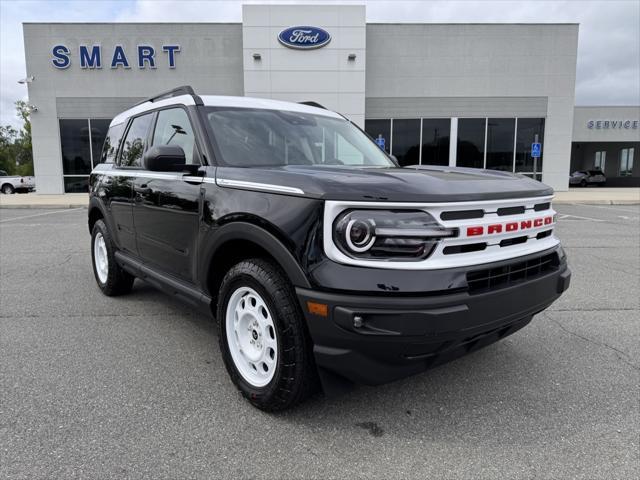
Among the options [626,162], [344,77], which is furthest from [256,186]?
[626,162]

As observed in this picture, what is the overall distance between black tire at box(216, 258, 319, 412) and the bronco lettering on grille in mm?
973

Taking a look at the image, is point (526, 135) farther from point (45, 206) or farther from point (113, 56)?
point (45, 206)

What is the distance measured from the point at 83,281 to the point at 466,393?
16.1ft

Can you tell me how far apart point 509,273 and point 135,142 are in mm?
3538

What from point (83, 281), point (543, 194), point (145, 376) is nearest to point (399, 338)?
point (543, 194)

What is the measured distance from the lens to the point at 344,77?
20.6m

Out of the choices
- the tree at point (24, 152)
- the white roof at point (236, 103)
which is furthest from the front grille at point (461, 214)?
the tree at point (24, 152)

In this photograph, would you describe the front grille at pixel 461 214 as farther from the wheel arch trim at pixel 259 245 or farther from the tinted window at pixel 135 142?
the tinted window at pixel 135 142

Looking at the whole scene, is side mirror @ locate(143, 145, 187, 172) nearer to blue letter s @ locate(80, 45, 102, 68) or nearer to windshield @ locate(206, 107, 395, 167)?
windshield @ locate(206, 107, 395, 167)

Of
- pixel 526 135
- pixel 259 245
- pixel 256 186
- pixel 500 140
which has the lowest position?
pixel 259 245

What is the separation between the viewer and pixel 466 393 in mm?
2936

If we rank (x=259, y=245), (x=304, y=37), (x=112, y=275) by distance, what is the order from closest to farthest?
(x=259, y=245) → (x=112, y=275) → (x=304, y=37)

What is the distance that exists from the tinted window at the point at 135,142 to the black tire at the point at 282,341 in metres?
2.14

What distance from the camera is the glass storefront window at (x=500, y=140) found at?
22.5 metres
